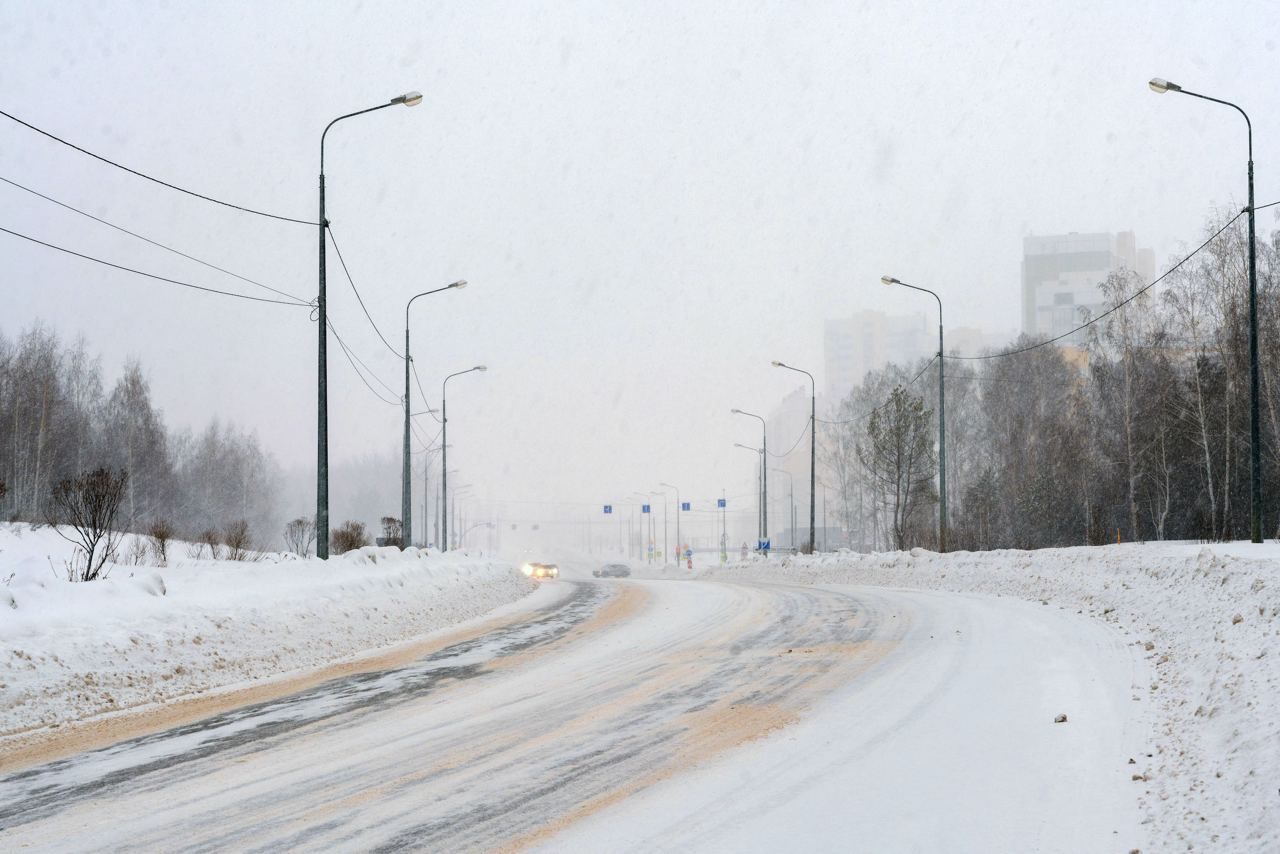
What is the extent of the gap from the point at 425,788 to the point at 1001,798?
135 inches

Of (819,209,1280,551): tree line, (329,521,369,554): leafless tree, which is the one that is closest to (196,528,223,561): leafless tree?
(329,521,369,554): leafless tree

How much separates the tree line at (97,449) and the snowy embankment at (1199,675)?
41633 millimetres

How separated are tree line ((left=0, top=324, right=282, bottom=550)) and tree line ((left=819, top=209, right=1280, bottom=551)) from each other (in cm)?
3842

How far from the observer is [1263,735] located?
18.9 feet

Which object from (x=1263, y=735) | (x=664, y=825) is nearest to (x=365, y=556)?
(x=664, y=825)

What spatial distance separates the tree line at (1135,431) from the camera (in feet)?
130

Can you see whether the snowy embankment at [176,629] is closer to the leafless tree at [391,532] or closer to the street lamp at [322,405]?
the street lamp at [322,405]

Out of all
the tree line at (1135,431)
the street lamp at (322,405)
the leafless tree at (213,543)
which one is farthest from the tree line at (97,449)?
the tree line at (1135,431)

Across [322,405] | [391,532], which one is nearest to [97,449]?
[391,532]

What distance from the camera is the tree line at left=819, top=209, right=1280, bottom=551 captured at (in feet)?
130

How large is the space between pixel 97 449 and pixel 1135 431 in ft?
224

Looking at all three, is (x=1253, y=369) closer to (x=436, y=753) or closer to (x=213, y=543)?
(x=436, y=753)

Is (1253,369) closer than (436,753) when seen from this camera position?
No

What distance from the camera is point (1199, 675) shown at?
8266mm
